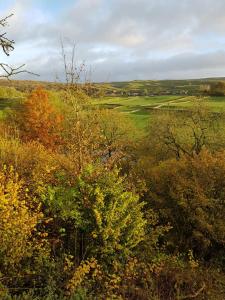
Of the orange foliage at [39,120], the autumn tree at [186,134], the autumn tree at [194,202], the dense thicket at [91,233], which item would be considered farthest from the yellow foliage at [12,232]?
the orange foliage at [39,120]

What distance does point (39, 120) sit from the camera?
62938 millimetres

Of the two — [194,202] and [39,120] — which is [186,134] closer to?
[194,202]

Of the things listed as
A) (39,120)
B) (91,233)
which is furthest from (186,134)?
(91,233)

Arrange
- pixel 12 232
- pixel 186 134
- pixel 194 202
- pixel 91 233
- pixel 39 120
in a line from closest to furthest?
pixel 12 232
pixel 91 233
pixel 194 202
pixel 186 134
pixel 39 120

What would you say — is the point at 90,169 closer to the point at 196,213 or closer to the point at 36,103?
the point at 196,213

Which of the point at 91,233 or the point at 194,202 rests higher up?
the point at 91,233

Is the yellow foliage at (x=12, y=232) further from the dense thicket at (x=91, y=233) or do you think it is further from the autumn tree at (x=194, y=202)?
the autumn tree at (x=194, y=202)

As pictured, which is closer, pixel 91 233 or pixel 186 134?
pixel 91 233

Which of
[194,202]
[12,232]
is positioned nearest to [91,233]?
[12,232]

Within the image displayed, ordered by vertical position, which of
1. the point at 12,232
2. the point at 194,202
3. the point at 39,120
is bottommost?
the point at 194,202

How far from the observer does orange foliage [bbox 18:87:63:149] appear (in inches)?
2397

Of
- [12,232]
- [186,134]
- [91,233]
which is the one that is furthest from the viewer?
[186,134]

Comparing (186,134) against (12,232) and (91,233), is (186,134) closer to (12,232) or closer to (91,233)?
(91,233)

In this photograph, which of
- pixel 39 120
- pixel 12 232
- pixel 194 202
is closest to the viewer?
pixel 12 232
